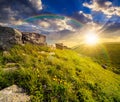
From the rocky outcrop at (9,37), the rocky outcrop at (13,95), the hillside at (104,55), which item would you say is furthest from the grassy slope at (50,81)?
the hillside at (104,55)

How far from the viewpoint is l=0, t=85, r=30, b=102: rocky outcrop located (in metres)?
9.19

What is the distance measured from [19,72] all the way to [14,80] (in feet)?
2.25

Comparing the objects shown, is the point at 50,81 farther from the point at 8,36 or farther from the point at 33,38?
the point at 33,38

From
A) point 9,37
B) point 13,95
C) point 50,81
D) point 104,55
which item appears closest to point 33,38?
point 9,37

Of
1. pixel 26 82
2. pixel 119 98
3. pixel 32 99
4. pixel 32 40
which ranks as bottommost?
pixel 119 98

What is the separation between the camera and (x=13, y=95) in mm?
9516

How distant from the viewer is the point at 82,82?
12.6 metres

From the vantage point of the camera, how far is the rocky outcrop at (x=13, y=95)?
9194 millimetres

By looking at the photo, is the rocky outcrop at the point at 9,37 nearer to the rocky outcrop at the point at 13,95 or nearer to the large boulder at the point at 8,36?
the large boulder at the point at 8,36

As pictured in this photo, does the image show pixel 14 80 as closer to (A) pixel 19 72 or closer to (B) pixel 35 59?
(A) pixel 19 72

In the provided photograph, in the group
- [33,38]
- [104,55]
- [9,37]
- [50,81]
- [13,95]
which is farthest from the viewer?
[104,55]

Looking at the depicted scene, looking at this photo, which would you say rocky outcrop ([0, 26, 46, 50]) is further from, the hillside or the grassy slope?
the hillside

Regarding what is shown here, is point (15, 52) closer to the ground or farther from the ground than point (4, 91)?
farther from the ground

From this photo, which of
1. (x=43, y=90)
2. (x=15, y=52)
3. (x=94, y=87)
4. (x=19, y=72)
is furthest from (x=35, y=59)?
(x=94, y=87)
